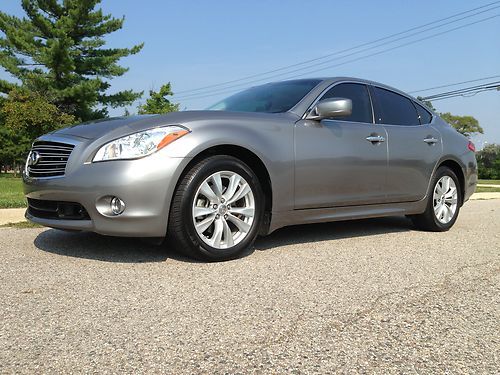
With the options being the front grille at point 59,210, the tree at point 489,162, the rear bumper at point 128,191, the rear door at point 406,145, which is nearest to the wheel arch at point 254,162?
the rear bumper at point 128,191

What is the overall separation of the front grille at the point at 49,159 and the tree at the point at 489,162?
47.7m

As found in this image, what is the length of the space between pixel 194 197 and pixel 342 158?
148cm

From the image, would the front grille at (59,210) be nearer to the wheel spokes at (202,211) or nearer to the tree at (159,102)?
the wheel spokes at (202,211)

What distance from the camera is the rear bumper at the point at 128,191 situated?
10.9 ft

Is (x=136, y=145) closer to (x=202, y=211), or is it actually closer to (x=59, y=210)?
(x=202, y=211)

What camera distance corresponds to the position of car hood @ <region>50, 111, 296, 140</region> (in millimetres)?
3483

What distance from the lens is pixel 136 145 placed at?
133 inches

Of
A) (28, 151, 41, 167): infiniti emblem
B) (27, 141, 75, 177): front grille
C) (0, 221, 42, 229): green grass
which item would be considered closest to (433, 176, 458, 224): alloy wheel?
(27, 141, 75, 177): front grille

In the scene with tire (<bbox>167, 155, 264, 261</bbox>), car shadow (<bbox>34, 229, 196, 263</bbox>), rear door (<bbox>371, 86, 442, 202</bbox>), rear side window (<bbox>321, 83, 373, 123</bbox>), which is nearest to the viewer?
tire (<bbox>167, 155, 264, 261</bbox>)

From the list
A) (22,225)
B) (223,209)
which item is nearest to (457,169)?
(223,209)

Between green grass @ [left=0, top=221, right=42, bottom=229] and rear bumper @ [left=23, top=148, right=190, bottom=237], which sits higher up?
rear bumper @ [left=23, top=148, right=190, bottom=237]

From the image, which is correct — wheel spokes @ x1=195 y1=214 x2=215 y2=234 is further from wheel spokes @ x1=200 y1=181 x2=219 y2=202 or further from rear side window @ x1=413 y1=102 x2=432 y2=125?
rear side window @ x1=413 y1=102 x2=432 y2=125

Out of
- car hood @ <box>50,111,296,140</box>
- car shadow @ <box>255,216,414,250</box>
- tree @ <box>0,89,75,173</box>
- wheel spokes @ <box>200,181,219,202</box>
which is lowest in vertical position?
car shadow @ <box>255,216,414,250</box>

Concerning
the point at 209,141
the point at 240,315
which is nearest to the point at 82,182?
the point at 209,141
